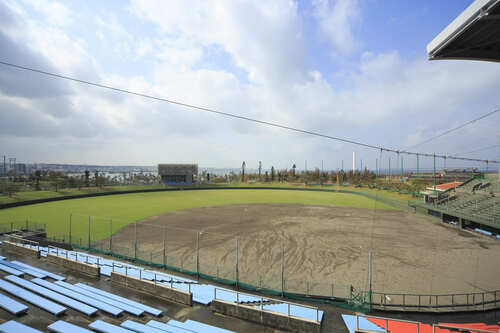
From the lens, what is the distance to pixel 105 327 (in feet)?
22.1

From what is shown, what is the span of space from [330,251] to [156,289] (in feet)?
45.2

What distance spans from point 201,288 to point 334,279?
7961mm

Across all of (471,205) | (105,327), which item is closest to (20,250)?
(105,327)

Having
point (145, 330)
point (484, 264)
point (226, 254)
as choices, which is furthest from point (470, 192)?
point (145, 330)

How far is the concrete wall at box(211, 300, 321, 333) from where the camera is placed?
6.66 meters

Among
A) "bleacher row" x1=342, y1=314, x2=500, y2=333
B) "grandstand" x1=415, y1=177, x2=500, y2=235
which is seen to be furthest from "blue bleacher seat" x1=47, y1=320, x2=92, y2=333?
"grandstand" x1=415, y1=177, x2=500, y2=235

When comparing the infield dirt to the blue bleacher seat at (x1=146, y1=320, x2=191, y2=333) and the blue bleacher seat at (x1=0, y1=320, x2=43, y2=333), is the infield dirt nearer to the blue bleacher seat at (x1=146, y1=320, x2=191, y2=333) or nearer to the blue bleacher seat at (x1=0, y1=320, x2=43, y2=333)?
the blue bleacher seat at (x1=146, y1=320, x2=191, y2=333)

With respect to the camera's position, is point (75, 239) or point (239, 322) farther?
point (75, 239)

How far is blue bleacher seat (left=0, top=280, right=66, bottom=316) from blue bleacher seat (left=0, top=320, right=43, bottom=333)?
923mm

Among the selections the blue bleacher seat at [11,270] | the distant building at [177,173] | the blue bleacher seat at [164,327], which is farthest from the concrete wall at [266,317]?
the distant building at [177,173]

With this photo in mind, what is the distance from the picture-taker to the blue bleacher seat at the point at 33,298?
760cm

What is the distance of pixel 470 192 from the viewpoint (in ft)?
102

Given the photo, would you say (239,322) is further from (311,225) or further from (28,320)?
(311,225)

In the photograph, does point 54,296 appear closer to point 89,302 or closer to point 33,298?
point 33,298
